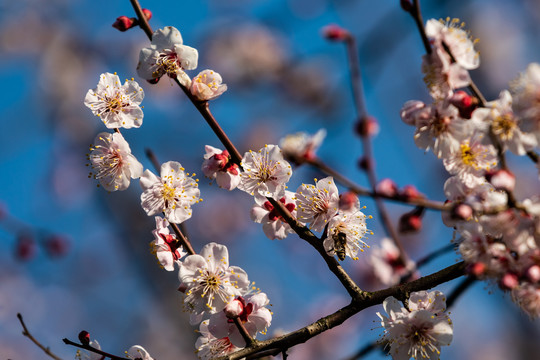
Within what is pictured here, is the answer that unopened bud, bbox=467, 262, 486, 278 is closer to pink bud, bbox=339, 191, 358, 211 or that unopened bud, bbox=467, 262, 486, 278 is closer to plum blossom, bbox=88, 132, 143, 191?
pink bud, bbox=339, 191, 358, 211

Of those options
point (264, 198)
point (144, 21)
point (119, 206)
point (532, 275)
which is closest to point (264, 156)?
point (264, 198)

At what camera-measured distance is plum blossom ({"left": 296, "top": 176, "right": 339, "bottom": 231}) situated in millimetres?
1830

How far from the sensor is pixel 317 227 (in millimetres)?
1892

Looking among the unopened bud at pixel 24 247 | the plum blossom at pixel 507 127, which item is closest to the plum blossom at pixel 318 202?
the plum blossom at pixel 507 127

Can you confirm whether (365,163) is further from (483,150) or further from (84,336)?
(84,336)

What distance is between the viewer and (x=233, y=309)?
5.53ft

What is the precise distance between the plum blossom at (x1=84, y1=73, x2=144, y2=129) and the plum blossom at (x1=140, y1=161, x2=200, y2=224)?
20cm

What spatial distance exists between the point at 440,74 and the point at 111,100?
116cm

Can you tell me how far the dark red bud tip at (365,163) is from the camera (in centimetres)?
234

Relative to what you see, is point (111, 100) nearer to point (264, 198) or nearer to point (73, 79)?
point (264, 198)

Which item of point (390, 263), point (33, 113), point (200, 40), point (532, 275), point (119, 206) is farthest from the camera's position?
point (200, 40)

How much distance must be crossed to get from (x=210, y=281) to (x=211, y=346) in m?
0.28

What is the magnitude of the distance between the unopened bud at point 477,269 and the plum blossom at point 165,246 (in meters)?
0.98

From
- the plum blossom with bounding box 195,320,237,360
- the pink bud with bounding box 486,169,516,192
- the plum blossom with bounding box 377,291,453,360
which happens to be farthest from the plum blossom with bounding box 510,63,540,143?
the plum blossom with bounding box 195,320,237,360
